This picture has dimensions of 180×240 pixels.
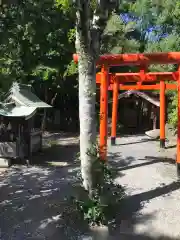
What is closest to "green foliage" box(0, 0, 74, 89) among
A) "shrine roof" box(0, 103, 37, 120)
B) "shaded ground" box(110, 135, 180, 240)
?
"shrine roof" box(0, 103, 37, 120)

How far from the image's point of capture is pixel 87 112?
5.66 m

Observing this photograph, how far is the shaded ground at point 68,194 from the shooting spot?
5375 millimetres

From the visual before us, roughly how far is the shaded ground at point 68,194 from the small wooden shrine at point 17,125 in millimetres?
577

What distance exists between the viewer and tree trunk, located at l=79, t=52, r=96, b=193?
18.3ft

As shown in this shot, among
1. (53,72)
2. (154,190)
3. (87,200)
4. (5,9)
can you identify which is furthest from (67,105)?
(87,200)

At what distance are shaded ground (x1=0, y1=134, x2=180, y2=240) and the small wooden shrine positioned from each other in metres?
0.58

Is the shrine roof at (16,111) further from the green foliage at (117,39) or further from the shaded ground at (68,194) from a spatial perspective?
the green foliage at (117,39)

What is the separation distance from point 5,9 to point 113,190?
5.45 metres

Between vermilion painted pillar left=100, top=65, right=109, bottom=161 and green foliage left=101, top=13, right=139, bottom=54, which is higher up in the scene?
green foliage left=101, top=13, right=139, bottom=54

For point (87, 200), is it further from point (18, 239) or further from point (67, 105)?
point (67, 105)

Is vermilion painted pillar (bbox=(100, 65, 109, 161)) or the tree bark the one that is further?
vermilion painted pillar (bbox=(100, 65, 109, 161))

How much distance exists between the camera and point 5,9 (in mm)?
8273

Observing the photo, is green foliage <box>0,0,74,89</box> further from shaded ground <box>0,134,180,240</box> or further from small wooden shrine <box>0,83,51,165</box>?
shaded ground <box>0,134,180,240</box>

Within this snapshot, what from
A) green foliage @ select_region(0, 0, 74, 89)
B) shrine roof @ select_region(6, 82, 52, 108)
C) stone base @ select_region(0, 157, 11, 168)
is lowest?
stone base @ select_region(0, 157, 11, 168)
